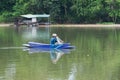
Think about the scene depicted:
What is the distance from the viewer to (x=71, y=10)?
82000 millimetres

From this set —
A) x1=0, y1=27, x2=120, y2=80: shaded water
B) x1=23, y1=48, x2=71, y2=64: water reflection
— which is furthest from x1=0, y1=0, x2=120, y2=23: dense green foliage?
x1=23, y1=48, x2=71, y2=64: water reflection

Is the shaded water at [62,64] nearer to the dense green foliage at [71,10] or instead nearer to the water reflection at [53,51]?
the water reflection at [53,51]

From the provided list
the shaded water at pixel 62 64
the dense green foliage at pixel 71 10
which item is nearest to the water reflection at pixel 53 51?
the shaded water at pixel 62 64

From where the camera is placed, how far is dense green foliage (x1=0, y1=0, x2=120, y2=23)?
261 ft

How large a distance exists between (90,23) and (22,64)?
5656cm

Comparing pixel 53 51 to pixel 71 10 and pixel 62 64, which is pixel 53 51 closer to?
pixel 62 64

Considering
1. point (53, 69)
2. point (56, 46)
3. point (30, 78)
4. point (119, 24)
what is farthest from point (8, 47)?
point (119, 24)

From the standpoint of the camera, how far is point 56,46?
33500 millimetres

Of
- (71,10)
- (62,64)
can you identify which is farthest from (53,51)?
(71,10)

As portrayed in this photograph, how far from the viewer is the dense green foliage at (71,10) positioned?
7956cm

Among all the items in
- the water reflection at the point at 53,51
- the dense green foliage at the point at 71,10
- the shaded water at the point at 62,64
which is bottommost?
the dense green foliage at the point at 71,10

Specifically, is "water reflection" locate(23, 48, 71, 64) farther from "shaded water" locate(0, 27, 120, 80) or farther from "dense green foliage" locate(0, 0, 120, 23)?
"dense green foliage" locate(0, 0, 120, 23)

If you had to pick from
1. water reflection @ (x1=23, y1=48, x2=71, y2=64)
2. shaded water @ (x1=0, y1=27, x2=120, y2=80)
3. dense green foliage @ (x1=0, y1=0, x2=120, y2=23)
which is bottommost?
dense green foliage @ (x1=0, y1=0, x2=120, y2=23)

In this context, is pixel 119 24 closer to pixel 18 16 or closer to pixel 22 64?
pixel 18 16
